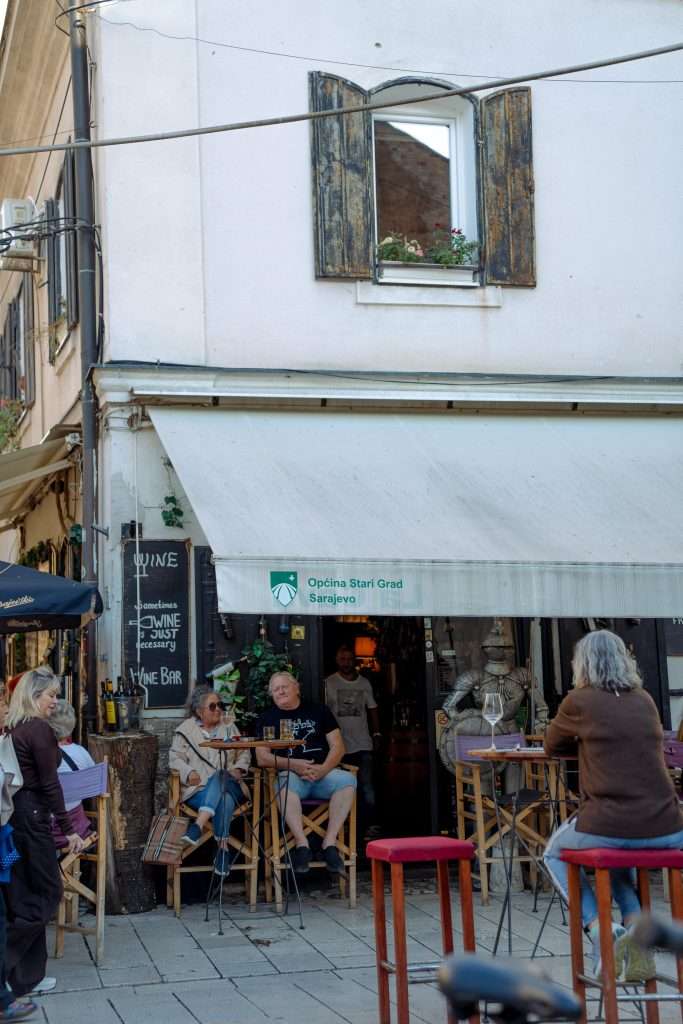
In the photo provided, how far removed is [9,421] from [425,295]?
648 centimetres

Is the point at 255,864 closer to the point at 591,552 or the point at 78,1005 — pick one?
the point at 78,1005

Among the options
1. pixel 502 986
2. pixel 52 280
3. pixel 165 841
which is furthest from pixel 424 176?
pixel 502 986

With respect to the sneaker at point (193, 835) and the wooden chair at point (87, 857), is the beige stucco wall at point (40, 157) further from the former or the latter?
the wooden chair at point (87, 857)

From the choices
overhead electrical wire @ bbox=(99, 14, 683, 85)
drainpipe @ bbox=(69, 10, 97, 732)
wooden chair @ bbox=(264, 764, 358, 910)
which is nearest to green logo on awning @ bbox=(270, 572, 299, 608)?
wooden chair @ bbox=(264, 764, 358, 910)

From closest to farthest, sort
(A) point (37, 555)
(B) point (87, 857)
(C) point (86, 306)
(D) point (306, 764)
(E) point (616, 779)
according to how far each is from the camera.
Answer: (E) point (616, 779) → (B) point (87, 857) → (D) point (306, 764) → (C) point (86, 306) → (A) point (37, 555)

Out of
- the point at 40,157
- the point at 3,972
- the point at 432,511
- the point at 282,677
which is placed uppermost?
the point at 40,157

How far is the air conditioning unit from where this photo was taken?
11.4 meters

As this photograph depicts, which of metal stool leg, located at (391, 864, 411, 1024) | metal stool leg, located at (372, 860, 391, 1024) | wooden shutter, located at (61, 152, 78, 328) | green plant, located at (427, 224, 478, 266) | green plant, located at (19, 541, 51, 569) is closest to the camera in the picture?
metal stool leg, located at (391, 864, 411, 1024)

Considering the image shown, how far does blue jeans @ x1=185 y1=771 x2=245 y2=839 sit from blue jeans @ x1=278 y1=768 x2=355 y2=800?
1.20 ft

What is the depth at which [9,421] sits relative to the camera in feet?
49.2

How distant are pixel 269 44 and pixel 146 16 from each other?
925mm

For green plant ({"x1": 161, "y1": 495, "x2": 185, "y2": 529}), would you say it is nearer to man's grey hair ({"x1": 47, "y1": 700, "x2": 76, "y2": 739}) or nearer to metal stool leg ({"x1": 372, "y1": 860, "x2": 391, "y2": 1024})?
man's grey hair ({"x1": 47, "y1": 700, "x2": 76, "y2": 739})

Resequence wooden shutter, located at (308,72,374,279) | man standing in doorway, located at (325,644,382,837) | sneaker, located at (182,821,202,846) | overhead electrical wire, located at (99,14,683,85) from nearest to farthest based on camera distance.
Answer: sneaker, located at (182,821,202,846) → overhead electrical wire, located at (99,14,683,85) → wooden shutter, located at (308,72,374,279) → man standing in doorway, located at (325,644,382,837)

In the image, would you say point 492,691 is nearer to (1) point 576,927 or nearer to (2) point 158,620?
(2) point 158,620
